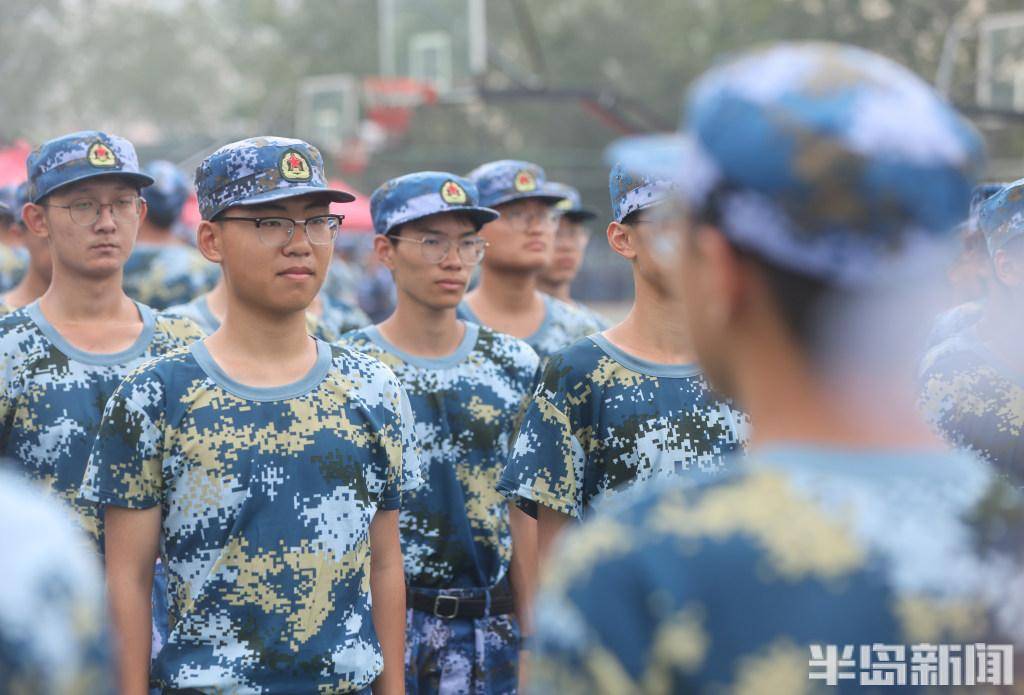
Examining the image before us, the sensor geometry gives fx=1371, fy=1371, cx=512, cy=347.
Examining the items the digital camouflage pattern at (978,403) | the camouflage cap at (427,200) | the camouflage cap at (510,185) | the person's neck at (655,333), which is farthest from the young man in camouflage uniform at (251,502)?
the camouflage cap at (510,185)

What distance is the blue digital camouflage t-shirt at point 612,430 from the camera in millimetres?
4352

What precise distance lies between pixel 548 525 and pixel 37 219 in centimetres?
265

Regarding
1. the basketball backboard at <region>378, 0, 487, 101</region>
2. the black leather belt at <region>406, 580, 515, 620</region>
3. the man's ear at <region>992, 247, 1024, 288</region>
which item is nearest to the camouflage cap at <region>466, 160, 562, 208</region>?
the black leather belt at <region>406, 580, 515, 620</region>

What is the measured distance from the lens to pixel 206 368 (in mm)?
4039

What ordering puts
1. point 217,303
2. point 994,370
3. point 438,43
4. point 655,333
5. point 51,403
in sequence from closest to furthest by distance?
point 655,333 → point 994,370 → point 51,403 → point 217,303 → point 438,43

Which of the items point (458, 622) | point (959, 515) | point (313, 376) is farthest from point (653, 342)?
point (959, 515)

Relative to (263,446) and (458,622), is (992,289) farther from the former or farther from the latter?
(263,446)

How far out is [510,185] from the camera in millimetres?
7828

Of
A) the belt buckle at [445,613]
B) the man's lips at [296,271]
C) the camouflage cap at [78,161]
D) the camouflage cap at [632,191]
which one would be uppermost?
the camouflage cap at [78,161]

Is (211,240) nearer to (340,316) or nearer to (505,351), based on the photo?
(505,351)

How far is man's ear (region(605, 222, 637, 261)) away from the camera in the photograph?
472 centimetres

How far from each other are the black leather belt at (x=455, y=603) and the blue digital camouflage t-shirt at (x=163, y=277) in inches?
150

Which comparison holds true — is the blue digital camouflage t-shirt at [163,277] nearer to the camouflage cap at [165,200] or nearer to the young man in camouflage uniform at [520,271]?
the camouflage cap at [165,200]

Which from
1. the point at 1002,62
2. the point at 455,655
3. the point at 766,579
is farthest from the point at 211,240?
the point at 1002,62
